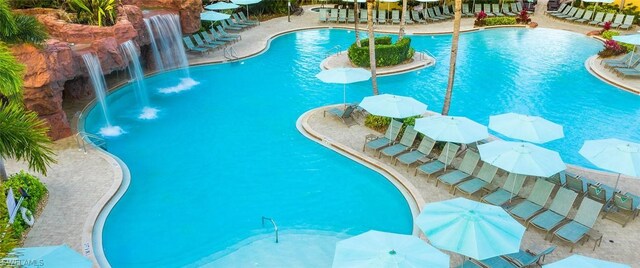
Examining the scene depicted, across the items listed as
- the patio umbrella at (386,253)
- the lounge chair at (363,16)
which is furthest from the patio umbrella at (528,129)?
the lounge chair at (363,16)

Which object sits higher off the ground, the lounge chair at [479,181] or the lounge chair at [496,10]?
the lounge chair at [496,10]

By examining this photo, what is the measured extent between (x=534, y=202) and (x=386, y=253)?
6.30 meters

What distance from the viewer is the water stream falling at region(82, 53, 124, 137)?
60.2 ft

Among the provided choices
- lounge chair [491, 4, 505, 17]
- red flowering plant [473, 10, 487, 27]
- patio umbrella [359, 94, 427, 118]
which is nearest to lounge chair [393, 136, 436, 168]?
patio umbrella [359, 94, 427, 118]

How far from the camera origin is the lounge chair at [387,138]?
16312mm

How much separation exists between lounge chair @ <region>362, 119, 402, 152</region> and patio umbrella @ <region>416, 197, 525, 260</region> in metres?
6.06

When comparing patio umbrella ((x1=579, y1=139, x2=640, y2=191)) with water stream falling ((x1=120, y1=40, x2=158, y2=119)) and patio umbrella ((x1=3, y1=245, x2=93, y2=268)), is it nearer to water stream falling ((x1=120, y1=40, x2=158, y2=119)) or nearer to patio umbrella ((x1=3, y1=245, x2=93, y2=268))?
patio umbrella ((x1=3, y1=245, x2=93, y2=268))

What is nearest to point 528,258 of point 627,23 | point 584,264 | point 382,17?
point 584,264

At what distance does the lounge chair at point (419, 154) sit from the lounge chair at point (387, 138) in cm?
90

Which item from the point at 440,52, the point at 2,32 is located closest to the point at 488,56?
the point at 440,52

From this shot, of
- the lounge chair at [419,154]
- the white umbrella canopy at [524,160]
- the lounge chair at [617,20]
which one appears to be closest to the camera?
the white umbrella canopy at [524,160]

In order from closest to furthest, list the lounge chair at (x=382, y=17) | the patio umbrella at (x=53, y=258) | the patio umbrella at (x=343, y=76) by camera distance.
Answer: the patio umbrella at (x=53, y=258) < the patio umbrella at (x=343, y=76) < the lounge chair at (x=382, y=17)

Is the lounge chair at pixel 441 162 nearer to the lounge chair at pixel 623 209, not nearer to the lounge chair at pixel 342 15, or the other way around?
the lounge chair at pixel 623 209

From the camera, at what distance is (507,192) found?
13.4 m
